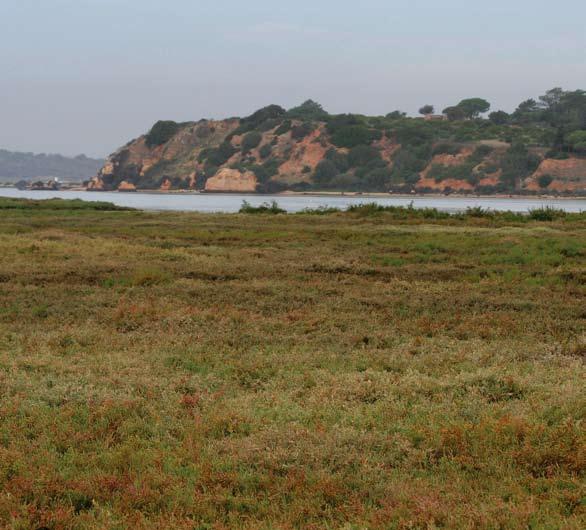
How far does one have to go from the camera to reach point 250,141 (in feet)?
625

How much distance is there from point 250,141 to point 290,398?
184 metres

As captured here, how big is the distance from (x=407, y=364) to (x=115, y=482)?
6101 mm

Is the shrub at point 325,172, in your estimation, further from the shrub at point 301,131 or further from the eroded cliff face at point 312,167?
the shrub at point 301,131

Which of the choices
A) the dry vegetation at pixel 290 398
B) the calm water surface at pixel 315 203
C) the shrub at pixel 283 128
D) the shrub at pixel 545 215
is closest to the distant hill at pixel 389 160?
the shrub at pixel 283 128

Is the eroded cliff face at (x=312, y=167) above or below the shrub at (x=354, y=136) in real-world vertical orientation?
below

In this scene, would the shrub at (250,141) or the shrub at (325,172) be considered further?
the shrub at (250,141)

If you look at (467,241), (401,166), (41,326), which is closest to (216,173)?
(401,166)

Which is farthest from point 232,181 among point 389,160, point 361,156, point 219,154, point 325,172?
point 389,160

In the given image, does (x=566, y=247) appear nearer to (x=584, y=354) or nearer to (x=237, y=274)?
(x=237, y=274)

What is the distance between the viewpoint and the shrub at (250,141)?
190 metres

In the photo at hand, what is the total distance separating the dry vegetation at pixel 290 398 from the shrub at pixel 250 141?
556 feet

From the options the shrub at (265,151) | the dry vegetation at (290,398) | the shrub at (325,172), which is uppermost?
the shrub at (265,151)

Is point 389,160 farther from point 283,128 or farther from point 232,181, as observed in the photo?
point 232,181

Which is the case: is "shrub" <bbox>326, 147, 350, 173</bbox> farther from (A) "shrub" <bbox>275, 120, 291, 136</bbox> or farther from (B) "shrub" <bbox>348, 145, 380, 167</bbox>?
(A) "shrub" <bbox>275, 120, 291, 136</bbox>
